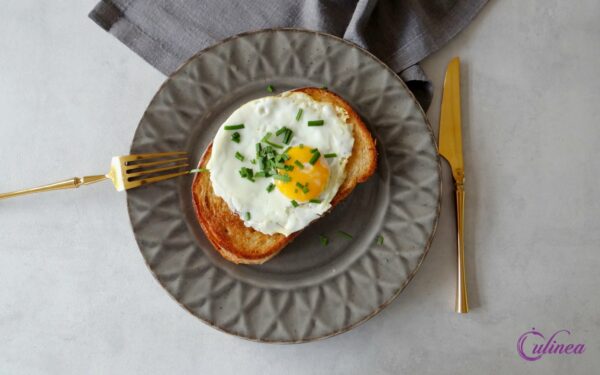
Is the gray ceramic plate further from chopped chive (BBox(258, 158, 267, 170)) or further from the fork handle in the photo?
chopped chive (BBox(258, 158, 267, 170))

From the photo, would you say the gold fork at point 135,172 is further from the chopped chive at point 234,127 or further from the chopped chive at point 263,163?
the chopped chive at point 263,163

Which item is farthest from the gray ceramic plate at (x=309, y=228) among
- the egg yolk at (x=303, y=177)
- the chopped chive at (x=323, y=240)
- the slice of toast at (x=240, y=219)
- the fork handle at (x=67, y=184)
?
the egg yolk at (x=303, y=177)

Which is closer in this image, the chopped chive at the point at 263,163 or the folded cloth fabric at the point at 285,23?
the chopped chive at the point at 263,163

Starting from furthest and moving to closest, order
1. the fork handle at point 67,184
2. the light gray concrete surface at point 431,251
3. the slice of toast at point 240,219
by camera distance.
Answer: the light gray concrete surface at point 431,251, the fork handle at point 67,184, the slice of toast at point 240,219

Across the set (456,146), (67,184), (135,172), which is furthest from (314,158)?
(67,184)

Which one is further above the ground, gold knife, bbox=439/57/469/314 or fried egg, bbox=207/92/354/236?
fried egg, bbox=207/92/354/236

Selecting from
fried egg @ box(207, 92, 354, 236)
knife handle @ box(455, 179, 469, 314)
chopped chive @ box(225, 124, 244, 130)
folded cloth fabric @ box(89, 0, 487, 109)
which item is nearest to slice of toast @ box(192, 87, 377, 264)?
fried egg @ box(207, 92, 354, 236)
